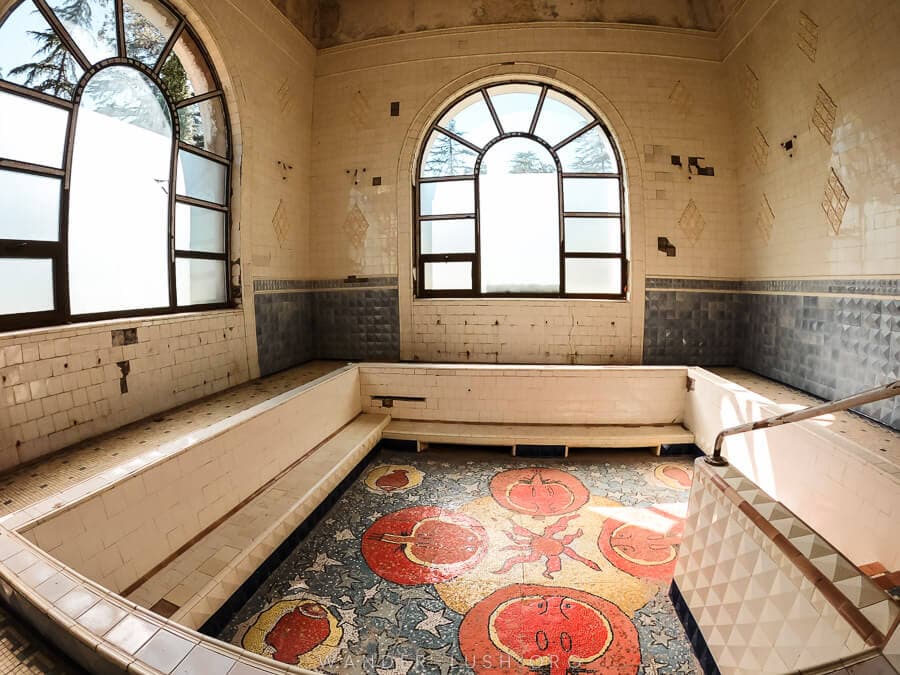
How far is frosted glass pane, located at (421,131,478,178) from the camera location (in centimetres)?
504

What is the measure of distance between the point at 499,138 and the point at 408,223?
4.81ft

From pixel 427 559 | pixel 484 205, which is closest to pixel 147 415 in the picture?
pixel 427 559

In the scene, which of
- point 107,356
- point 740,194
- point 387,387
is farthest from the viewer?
point 740,194

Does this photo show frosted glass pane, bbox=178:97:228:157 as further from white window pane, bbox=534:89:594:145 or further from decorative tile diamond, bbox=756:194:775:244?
decorative tile diamond, bbox=756:194:775:244

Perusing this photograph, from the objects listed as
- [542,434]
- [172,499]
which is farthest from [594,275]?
[172,499]

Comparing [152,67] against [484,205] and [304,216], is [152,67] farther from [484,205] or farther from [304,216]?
[484,205]

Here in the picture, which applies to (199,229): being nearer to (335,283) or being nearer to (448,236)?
(335,283)

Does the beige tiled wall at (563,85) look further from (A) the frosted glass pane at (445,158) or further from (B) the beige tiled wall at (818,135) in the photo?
(B) the beige tiled wall at (818,135)

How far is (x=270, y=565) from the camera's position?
2340 mm

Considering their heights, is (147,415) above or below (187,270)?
below

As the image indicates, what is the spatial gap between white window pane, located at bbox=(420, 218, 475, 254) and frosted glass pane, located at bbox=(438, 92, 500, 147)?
976mm

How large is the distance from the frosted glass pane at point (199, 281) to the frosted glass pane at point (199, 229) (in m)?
0.13

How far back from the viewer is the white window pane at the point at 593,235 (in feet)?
16.1

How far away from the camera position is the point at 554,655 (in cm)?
180
